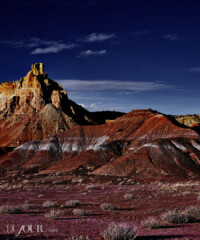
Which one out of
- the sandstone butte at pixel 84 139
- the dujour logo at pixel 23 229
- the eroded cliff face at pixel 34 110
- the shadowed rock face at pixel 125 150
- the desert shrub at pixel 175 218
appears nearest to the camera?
the dujour logo at pixel 23 229

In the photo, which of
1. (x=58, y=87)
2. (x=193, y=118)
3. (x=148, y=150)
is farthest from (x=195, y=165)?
(x=58, y=87)

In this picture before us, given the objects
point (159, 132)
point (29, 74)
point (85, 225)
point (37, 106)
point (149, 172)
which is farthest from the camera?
point (29, 74)

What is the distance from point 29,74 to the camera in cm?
14050

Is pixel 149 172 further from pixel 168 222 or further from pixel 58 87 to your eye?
pixel 58 87

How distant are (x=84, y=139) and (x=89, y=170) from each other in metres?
30.3

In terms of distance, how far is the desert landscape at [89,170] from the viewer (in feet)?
34.9

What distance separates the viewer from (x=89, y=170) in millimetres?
60688

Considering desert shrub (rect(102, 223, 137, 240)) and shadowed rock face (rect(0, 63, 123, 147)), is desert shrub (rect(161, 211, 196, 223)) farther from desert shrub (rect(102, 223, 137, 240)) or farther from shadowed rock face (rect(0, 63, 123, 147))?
shadowed rock face (rect(0, 63, 123, 147))

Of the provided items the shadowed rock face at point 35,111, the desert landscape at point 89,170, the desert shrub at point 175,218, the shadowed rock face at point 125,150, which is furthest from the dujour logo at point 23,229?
the shadowed rock face at point 35,111

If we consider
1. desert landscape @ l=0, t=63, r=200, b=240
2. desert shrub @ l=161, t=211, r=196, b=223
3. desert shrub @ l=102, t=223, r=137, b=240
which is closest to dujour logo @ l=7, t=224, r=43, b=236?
desert landscape @ l=0, t=63, r=200, b=240

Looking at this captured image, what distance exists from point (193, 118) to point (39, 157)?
86.7m

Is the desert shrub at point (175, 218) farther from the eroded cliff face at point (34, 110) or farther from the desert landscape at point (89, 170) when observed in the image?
the eroded cliff face at point (34, 110)

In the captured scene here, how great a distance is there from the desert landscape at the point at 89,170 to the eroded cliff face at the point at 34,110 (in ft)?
1.65

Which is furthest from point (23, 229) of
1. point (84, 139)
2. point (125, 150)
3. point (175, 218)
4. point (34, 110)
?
point (34, 110)
